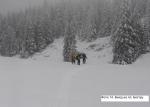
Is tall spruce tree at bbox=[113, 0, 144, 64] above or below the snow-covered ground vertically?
below

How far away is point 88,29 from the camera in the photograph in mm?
78875

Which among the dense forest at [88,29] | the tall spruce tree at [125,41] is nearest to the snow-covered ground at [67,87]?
the tall spruce tree at [125,41]

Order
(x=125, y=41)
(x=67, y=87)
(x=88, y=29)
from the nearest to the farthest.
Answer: (x=67, y=87), (x=125, y=41), (x=88, y=29)

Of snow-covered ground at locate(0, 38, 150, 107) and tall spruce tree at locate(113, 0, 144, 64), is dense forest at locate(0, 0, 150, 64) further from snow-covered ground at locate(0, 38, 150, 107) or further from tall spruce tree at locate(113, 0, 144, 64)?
snow-covered ground at locate(0, 38, 150, 107)

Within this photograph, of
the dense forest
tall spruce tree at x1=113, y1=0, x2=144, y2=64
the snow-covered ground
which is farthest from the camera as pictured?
the dense forest

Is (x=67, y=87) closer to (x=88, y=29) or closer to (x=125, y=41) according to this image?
(x=125, y=41)

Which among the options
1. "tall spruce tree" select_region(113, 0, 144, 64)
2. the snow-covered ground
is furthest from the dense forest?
the snow-covered ground

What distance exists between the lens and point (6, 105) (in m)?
11.8

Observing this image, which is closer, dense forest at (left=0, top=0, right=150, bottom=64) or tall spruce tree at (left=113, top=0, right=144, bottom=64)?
tall spruce tree at (left=113, top=0, right=144, bottom=64)

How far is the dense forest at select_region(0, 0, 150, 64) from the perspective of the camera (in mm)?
40250

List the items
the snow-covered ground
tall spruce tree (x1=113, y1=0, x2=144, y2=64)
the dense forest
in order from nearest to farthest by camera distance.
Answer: the snow-covered ground
tall spruce tree (x1=113, y1=0, x2=144, y2=64)
the dense forest

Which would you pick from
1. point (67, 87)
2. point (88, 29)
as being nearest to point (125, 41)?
point (67, 87)

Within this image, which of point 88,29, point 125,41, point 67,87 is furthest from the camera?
point 88,29

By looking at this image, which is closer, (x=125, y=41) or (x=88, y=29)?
(x=125, y=41)
